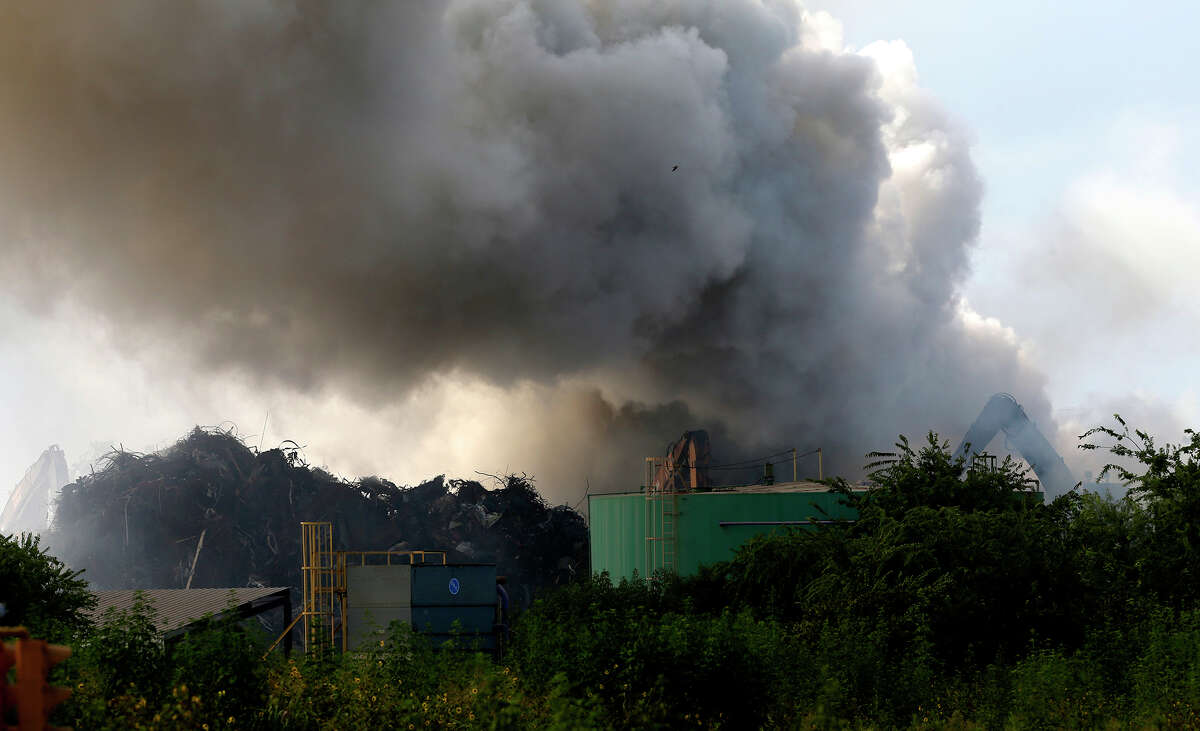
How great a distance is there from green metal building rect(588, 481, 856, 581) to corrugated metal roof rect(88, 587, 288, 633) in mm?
10607

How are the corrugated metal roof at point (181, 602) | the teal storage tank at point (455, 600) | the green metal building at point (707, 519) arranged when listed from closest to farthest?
the corrugated metal roof at point (181, 602), the teal storage tank at point (455, 600), the green metal building at point (707, 519)

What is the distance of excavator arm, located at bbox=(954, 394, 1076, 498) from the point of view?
4491 cm

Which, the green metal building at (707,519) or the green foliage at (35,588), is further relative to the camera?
the green metal building at (707,519)

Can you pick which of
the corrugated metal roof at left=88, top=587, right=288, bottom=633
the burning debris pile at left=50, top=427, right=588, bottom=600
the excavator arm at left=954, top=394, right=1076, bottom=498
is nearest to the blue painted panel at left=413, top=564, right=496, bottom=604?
the corrugated metal roof at left=88, top=587, right=288, bottom=633

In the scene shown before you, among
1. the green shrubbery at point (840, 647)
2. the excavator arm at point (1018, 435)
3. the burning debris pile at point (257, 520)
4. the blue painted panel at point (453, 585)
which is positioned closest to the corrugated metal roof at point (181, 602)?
the green shrubbery at point (840, 647)

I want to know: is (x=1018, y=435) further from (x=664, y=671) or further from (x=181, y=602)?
(x=664, y=671)

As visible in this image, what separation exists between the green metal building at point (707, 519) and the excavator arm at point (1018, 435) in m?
17.8

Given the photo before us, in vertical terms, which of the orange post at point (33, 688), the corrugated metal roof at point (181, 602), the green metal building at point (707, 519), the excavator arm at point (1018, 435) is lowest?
the corrugated metal roof at point (181, 602)

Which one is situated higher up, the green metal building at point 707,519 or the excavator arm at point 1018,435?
the excavator arm at point 1018,435

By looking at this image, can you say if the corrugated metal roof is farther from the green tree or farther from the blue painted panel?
the green tree

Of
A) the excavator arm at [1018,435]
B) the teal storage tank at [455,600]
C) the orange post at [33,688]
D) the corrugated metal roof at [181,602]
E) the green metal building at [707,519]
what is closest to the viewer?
the orange post at [33,688]

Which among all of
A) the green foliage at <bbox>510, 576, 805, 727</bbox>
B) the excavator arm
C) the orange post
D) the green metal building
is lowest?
the green foliage at <bbox>510, 576, 805, 727</bbox>

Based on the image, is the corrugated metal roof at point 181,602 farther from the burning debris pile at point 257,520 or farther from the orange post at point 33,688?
the orange post at point 33,688

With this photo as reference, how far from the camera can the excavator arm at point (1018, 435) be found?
44.9m
